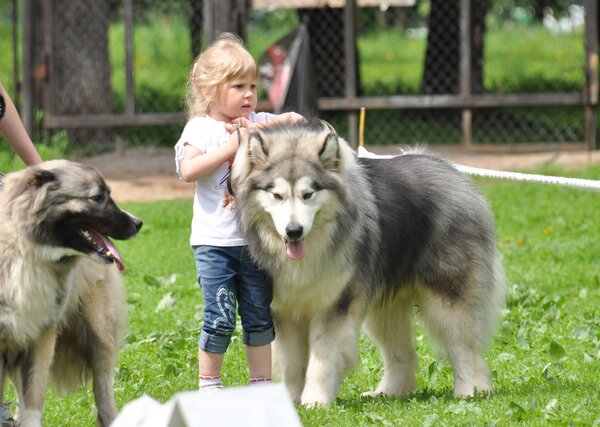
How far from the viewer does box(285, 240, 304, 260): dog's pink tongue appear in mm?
5277

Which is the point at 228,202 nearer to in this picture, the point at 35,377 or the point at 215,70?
the point at 215,70

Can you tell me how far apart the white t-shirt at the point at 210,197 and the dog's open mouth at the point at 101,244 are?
25.4 inches

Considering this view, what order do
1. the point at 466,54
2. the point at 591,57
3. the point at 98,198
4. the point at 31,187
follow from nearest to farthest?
the point at 31,187, the point at 98,198, the point at 591,57, the point at 466,54

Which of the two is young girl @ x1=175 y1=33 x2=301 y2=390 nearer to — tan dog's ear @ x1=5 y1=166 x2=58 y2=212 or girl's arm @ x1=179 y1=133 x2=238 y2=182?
girl's arm @ x1=179 y1=133 x2=238 y2=182

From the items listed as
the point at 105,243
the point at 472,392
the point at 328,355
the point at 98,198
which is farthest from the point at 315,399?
the point at 98,198

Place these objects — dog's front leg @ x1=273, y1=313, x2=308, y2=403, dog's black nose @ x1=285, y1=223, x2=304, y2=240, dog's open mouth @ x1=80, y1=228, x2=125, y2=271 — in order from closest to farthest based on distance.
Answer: dog's open mouth @ x1=80, y1=228, x2=125, y2=271 < dog's black nose @ x1=285, y1=223, x2=304, y2=240 < dog's front leg @ x1=273, y1=313, x2=308, y2=403

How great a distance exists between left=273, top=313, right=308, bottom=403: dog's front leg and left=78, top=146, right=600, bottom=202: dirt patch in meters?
7.12

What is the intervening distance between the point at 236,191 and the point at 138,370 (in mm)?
Result: 1717

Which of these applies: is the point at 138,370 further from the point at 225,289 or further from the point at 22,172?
the point at 22,172

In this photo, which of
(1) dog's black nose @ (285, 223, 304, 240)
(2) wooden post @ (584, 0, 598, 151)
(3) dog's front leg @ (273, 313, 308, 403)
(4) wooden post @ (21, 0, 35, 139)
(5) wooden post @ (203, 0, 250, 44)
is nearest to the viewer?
(1) dog's black nose @ (285, 223, 304, 240)

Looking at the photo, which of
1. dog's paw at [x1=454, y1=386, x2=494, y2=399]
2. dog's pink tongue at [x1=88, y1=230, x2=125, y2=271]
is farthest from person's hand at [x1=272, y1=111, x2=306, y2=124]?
dog's paw at [x1=454, y1=386, x2=494, y2=399]

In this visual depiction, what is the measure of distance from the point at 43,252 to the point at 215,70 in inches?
51.9

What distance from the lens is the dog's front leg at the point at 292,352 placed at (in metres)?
5.76

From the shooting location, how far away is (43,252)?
4848mm
